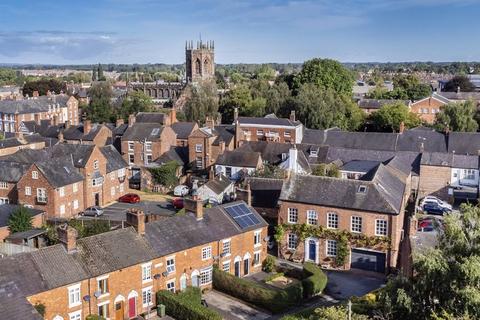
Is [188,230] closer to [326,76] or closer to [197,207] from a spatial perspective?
[197,207]

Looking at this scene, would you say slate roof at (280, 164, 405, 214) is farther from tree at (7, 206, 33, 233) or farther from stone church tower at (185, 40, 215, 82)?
stone church tower at (185, 40, 215, 82)

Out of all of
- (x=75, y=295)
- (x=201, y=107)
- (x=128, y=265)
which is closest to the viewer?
(x=75, y=295)

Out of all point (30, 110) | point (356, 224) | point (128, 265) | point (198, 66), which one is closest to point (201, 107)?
point (30, 110)

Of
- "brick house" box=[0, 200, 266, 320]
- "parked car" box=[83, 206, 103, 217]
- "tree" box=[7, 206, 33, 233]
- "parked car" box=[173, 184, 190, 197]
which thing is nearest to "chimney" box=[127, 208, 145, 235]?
"brick house" box=[0, 200, 266, 320]

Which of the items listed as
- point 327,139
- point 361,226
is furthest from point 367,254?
point 327,139

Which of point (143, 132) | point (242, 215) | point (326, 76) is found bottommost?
point (242, 215)

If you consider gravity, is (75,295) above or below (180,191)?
below

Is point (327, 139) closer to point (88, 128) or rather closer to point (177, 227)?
point (88, 128)

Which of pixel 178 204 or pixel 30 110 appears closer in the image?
pixel 178 204

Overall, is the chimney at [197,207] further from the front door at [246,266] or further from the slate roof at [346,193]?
the slate roof at [346,193]
